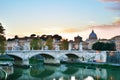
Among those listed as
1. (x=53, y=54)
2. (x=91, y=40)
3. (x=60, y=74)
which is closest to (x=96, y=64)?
(x=53, y=54)

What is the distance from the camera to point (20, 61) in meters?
40.5

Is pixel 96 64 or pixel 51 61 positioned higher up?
pixel 51 61

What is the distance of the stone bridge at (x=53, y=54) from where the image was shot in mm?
38844

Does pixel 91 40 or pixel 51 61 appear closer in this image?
pixel 51 61

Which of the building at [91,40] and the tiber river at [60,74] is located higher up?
the building at [91,40]

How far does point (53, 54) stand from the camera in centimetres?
4262

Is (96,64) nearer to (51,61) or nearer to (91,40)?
(51,61)

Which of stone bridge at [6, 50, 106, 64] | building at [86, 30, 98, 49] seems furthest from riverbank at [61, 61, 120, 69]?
building at [86, 30, 98, 49]

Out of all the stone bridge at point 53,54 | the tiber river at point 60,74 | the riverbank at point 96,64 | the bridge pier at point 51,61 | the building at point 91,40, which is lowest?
the tiber river at point 60,74

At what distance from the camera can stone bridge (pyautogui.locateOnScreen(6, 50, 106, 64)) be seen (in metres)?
38.8

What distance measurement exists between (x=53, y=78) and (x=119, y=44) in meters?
38.3

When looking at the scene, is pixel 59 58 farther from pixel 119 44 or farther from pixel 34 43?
pixel 119 44

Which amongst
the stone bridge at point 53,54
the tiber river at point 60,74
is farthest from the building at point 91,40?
the tiber river at point 60,74

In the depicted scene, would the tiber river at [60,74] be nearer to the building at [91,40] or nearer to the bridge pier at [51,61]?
the bridge pier at [51,61]
